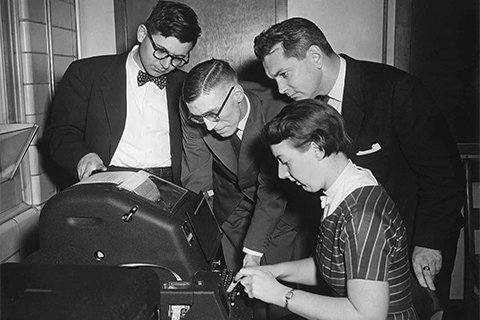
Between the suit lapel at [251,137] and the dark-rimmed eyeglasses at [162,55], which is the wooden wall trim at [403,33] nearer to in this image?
the suit lapel at [251,137]

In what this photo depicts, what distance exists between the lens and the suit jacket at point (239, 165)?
2139mm

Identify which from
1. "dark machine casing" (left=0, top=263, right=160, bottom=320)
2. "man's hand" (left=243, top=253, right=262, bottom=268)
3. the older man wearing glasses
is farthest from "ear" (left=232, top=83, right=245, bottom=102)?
"dark machine casing" (left=0, top=263, right=160, bottom=320)

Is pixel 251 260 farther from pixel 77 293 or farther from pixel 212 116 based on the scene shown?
pixel 77 293

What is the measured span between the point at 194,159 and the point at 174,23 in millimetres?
593

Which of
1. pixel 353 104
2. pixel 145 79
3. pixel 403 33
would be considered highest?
pixel 403 33

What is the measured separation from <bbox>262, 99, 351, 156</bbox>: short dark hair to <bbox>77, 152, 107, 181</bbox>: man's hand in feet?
2.38

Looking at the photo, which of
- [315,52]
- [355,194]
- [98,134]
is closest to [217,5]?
[98,134]

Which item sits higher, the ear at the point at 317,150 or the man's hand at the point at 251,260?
the ear at the point at 317,150

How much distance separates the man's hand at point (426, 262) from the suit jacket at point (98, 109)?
1073 mm

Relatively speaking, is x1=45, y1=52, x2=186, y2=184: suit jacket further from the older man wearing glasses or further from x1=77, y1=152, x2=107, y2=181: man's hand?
x1=77, y1=152, x2=107, y2=181: man's hand

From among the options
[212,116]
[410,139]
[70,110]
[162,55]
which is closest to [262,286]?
[212,116]

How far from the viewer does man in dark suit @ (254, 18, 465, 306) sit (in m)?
1.92

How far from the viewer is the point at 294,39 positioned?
1896 millimetres

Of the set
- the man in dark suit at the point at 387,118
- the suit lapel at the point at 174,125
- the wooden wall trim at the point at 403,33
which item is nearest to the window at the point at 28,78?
the suit lapel at the point at 174,125
